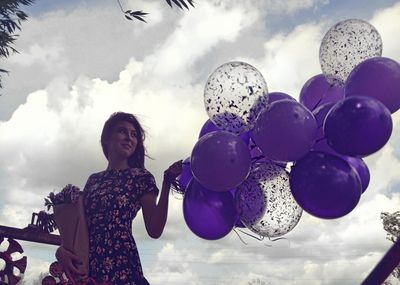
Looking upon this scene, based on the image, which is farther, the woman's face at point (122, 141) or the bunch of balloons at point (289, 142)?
the woman's face at point (122, 141)

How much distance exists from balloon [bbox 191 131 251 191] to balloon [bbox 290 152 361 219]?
0.33m

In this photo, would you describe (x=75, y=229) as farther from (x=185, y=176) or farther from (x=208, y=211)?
(x=185, y=176)

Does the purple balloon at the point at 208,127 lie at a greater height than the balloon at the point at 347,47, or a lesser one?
lesser

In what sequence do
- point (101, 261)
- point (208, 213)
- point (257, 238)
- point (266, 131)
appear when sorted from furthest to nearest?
point (257, 238) < point (208, 213) < point (266, 131) < point (101, 261)

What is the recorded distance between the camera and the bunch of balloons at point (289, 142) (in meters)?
2.62

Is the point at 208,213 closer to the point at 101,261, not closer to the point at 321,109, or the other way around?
the point at 101,261

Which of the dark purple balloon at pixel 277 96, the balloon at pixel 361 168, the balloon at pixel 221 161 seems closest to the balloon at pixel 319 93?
the dark purple balloon at pixel 277 96

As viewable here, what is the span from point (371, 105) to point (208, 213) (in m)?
1.13

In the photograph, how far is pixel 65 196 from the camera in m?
2.74

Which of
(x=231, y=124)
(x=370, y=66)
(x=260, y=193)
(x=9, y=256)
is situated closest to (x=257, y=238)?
(x=260, y=193)

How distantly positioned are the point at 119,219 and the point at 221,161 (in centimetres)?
65

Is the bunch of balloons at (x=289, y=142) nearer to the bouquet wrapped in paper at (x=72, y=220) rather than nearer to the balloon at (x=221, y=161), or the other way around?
the balloon at (x=221, y=161)

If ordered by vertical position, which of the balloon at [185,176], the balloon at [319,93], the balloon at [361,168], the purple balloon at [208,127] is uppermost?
the balloon at [319,93]

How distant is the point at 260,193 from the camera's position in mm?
2951
